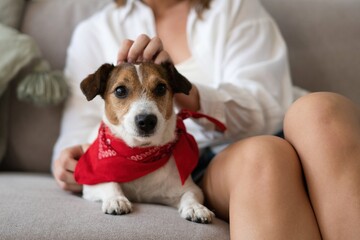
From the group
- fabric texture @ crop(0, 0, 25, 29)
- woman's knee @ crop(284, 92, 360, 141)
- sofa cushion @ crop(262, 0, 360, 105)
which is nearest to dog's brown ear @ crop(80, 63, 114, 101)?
woman's knee @ crop(284, 92, 360, 141)

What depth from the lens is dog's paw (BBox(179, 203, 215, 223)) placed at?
109 cm

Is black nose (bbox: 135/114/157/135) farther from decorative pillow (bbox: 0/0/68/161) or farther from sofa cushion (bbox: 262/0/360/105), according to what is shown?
sofa cushion (bbox: 262/0/360/105)

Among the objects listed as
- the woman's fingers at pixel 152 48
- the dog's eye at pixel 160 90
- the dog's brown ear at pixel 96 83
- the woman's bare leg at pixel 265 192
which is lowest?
the woman's bare leg at pixel 265 192

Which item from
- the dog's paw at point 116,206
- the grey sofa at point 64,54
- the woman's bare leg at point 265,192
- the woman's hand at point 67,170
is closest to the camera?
the woman's bare leg at point 265,192

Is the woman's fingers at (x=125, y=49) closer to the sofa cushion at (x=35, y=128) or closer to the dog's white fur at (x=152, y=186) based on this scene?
the dog's white fur at (x=152, y=186)

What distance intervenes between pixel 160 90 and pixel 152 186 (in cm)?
27

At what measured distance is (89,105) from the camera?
1.63 m

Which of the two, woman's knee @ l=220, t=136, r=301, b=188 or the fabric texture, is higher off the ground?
the fabric texture

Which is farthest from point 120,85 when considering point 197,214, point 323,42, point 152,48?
point 323,42

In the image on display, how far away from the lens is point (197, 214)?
3.62 feet

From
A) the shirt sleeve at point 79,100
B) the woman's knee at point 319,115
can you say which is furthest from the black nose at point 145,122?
the shirt sleeve at point 79,100

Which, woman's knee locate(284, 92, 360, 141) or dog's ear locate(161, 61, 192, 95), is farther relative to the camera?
dog's ear locate(161, 61, 192, 95)

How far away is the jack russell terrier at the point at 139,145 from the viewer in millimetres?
1203

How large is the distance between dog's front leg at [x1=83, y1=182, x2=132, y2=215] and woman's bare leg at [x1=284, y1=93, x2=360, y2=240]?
1.44ft
